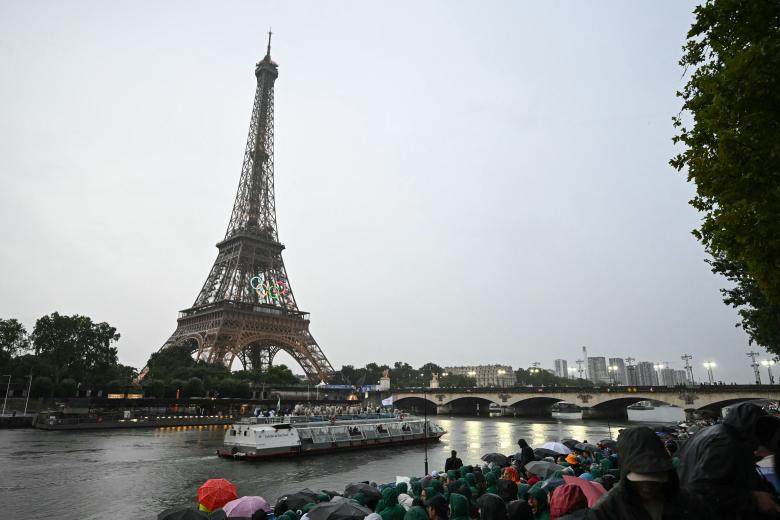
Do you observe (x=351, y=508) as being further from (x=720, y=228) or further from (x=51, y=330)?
(x=51, y=330)

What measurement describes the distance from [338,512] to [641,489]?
28.1ft

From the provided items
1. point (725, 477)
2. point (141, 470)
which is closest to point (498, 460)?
point (725, 477)

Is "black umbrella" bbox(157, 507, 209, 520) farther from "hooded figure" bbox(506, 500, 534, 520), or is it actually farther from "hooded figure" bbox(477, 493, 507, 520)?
"hooded figure" bbox(506, 500, 534, 520)

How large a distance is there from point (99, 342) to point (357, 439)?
4641 cm

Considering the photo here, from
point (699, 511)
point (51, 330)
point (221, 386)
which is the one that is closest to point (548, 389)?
point (221, 386)

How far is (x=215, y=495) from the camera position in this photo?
14.4 m

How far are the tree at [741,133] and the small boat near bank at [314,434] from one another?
24216 millimetres

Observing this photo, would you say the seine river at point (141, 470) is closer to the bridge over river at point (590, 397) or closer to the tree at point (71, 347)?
the tree at point (71, 347)

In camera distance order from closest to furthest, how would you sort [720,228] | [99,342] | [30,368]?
[720,228] → [30,368] → [99,342]

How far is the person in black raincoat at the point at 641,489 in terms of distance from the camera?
2.96m

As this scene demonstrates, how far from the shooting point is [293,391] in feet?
305

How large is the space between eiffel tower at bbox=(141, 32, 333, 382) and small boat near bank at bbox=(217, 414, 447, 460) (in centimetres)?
3803

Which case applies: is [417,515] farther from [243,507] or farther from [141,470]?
[141,470]

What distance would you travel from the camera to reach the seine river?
21844mm
